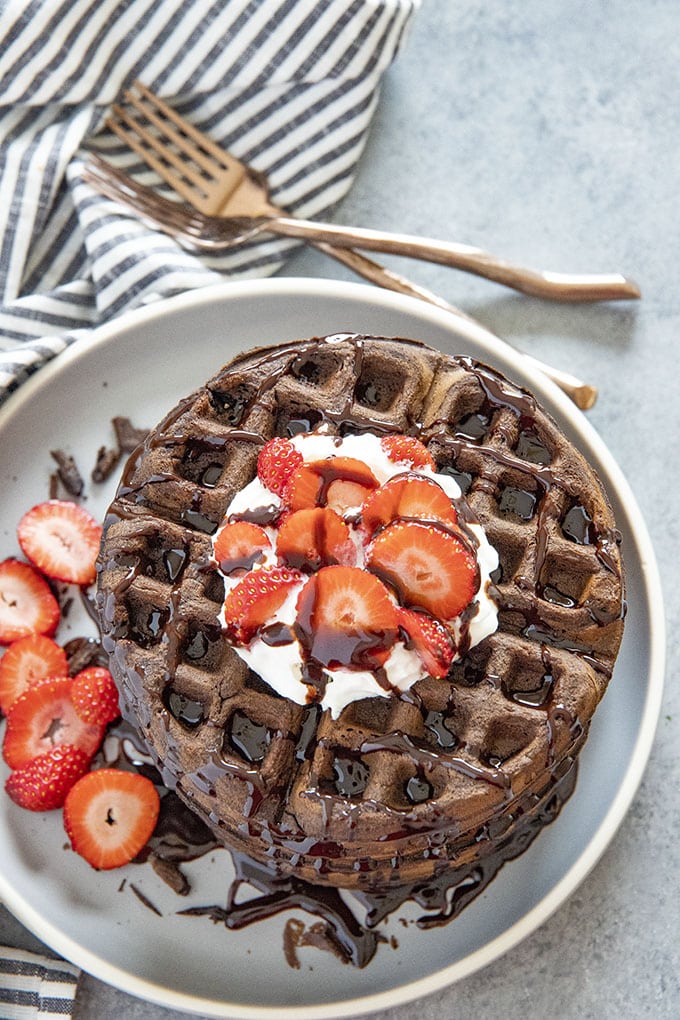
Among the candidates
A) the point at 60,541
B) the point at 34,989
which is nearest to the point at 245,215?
the point at 60,541

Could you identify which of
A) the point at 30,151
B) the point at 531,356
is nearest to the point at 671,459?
the point at 531,356

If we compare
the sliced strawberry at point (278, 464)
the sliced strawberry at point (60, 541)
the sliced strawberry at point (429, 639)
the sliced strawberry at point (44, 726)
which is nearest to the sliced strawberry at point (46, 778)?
the sliced strawberry at point (44, 726)

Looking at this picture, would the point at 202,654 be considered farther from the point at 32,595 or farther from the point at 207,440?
the point at 32,595

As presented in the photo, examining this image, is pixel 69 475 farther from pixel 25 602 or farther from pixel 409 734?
pixel 409 734

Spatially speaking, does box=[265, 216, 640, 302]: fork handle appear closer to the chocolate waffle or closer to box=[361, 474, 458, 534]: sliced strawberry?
the chocolate waffle

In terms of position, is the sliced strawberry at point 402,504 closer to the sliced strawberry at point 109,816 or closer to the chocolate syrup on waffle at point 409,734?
the chocolate syrup on waffle at point 409,734
